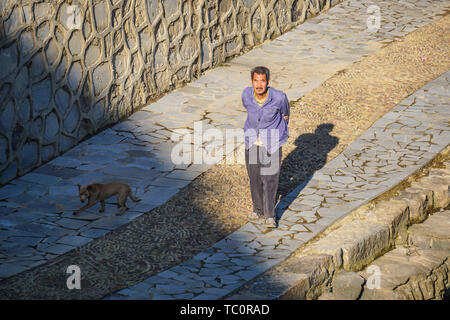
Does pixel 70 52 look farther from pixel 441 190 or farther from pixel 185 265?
pixel 441 190

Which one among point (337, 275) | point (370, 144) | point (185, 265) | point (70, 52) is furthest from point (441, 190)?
point (70, 52)

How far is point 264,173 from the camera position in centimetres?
840

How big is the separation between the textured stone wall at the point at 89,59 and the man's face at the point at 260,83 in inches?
146

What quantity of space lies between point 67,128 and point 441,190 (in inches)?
214

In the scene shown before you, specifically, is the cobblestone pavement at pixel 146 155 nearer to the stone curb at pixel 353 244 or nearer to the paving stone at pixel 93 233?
the paving stone at pixel 93 233

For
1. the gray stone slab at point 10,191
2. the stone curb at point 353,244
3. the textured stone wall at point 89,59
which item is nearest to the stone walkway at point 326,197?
the stone curb at point 353,244

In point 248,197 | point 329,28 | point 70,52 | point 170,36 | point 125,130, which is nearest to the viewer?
point 248,197

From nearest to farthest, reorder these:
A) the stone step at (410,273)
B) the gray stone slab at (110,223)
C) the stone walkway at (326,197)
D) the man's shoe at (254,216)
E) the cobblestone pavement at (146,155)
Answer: the stone walkway at (326,197), the stone step at (410,273), the cobblestone pavement at (146,155), the gray stone slab at (110,223), the man's shoe at (254,216)

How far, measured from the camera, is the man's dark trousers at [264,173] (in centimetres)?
834

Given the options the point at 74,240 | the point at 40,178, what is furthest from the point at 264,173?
the point at 40,178

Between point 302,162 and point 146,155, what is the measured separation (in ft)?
7.49

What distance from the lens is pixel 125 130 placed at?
1166 centimetres

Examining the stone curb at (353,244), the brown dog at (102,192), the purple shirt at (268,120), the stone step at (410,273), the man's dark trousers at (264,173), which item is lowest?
the stone step at (410,273)

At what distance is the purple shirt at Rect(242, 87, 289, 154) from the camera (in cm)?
818
